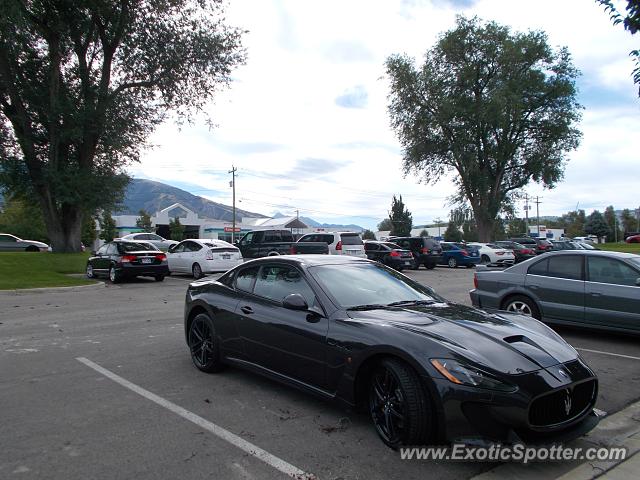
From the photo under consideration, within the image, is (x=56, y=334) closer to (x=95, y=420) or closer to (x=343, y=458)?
(x=95, y=420)

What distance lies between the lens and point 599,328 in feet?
25.0

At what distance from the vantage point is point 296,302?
446 cm

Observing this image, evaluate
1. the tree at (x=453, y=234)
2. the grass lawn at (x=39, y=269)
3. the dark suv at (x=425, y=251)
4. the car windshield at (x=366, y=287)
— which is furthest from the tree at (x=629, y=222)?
the car windshield at (x=366, y=287)

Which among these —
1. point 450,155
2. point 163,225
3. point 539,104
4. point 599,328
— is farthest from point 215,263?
point 163,225

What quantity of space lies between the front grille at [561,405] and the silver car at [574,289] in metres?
4.34

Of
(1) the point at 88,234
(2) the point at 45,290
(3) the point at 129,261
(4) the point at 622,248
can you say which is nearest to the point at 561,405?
(2) the point at 45,290

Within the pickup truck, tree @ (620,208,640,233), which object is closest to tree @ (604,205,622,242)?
tree @ (620,208,640,233)

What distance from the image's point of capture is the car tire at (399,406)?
3.45 m

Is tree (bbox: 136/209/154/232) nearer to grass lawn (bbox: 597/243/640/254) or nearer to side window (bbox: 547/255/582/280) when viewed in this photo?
grass lawn (bbox: 597/243/640/254)

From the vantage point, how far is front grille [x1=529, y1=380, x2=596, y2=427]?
3.35 metres

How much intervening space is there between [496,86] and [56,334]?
39648 millimetres

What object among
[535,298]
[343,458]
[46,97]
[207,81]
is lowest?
[343,458]

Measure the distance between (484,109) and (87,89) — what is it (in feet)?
94.4

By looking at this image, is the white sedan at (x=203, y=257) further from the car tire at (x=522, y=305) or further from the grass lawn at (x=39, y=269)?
the car tire at (x=522, y=305)
